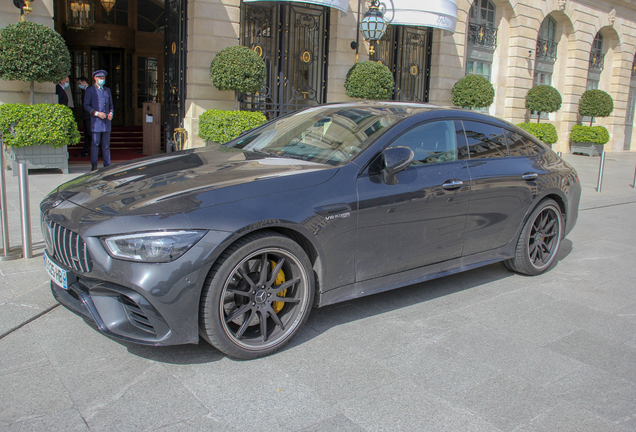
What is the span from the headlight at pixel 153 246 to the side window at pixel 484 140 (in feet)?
8.67

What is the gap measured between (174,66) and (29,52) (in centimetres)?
402

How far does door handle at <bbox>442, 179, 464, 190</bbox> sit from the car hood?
1025 mm

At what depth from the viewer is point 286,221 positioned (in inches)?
125

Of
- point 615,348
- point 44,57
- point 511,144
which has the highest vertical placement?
point 44,57

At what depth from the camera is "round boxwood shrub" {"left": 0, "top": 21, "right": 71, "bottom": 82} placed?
9.19 m

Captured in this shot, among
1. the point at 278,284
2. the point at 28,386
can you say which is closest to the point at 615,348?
the point at 278,284

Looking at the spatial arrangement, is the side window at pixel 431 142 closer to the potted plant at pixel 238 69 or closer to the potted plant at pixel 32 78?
the potted plant at pixel 32 78

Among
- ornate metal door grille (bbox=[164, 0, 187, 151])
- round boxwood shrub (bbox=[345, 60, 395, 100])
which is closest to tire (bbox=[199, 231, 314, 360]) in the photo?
ornate metal door grille (bbox=[164, 0, 187, 151])

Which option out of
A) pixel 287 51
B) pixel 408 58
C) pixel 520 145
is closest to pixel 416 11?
pixel 408 58

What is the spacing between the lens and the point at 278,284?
3.34m

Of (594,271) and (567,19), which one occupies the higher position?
(567,19)

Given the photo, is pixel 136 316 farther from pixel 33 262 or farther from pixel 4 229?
pixel 4 229

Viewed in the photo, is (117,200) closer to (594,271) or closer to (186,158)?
(186,158)

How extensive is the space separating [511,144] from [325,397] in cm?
314
